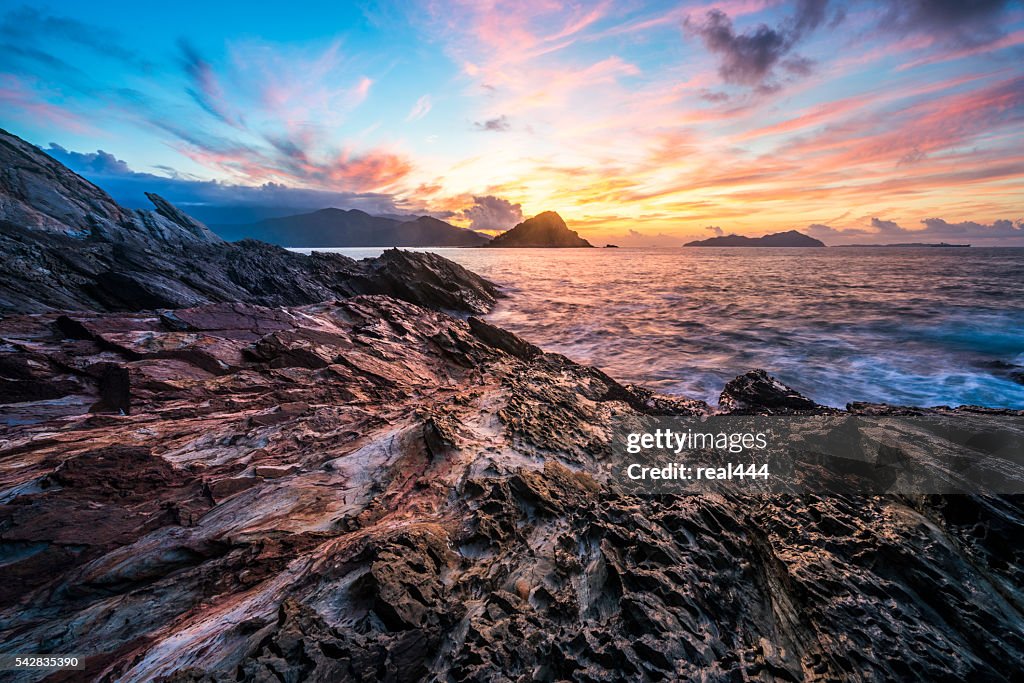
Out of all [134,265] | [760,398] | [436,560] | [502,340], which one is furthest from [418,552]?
[134,265]

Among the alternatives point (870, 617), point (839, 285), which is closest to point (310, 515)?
point (870, 617)

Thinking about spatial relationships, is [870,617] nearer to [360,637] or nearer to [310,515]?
[360,637]

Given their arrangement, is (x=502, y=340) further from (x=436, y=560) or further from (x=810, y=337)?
(x=810, y=337)

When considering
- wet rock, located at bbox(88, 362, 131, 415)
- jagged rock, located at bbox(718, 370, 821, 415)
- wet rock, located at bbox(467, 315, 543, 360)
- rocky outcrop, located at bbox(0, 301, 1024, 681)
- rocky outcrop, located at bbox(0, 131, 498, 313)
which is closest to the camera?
rocky outcrop, located at bbox(0, 301, 1024, 681)

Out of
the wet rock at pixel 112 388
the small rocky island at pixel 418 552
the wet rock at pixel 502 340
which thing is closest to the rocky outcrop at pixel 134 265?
the wet rock at pixel 112 388

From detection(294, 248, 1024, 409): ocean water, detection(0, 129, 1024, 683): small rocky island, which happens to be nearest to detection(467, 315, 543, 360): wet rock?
detection(294, 248, 1024, 409): ocean water

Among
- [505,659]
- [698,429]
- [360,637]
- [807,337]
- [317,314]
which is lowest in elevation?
[807,337]

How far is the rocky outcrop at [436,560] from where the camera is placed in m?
3.64

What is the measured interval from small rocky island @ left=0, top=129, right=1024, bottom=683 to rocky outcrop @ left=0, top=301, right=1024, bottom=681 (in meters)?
0.03

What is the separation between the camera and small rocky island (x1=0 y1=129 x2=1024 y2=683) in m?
3.66

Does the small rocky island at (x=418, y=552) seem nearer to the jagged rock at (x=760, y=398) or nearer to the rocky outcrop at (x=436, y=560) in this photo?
the rocky outcrop at (x=436, y=560)

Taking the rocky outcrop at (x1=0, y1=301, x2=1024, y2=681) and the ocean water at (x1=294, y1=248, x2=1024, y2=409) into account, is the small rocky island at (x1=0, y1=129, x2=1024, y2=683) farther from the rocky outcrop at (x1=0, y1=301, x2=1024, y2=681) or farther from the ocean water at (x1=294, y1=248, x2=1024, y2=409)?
the ocean water at (x1=294, y1=248, x2=1024, y2=409)

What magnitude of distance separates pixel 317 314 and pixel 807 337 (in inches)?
1282

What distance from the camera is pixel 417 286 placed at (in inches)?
1510
